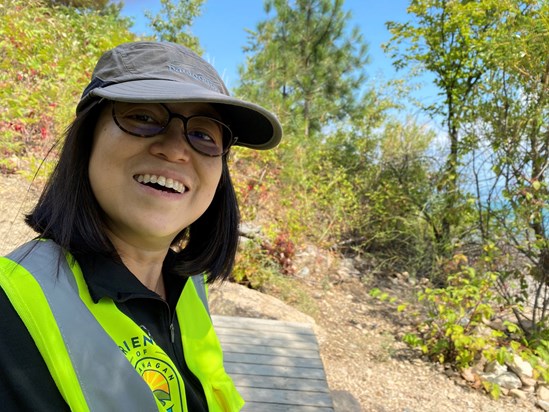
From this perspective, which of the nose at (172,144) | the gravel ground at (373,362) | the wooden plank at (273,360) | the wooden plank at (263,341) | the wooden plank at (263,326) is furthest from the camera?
the gravel ground at (373,362)

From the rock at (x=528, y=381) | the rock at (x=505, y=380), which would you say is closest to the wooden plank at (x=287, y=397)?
the rock at (x=505, y=380)

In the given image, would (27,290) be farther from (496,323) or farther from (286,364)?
(496,323)

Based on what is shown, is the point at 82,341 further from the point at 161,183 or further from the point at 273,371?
the point at 273,371

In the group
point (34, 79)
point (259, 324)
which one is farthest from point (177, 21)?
point (259, 324)

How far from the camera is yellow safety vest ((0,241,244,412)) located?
0.64 m

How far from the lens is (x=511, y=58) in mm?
3447

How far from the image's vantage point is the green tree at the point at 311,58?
833 centimetres

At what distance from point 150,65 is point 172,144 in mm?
168

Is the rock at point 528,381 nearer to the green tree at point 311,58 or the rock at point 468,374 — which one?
the rock at point 468,374

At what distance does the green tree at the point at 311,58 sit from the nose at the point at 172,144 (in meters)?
7.12

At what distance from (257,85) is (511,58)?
4.45 meters

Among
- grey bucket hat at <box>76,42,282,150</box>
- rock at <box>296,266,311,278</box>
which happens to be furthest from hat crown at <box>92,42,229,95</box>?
rock at <box>296,266,311,278</box>

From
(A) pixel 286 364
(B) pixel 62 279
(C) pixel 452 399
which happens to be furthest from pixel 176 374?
(C) pixel 452 399

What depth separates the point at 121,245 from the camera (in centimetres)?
94
